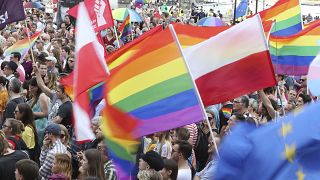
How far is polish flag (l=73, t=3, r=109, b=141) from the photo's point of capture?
5414 mm

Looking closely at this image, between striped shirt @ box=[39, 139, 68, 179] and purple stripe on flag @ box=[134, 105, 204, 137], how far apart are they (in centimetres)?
142

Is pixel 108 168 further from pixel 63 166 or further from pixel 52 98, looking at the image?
pixel 52 98

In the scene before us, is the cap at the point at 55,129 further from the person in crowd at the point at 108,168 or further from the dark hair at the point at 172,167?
the dark hair at the point at 172,167

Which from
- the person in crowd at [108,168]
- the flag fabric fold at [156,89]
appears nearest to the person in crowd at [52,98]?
the person in crowd at [108,168]

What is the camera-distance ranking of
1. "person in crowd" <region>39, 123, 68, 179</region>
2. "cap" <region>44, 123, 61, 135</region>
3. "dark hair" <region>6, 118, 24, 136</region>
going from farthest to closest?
"dark hair" <region>6, 118, 24, 136</region>
"cap" <region>44, 123, 61, 135</region>
"person in crowd" <region>39, 123, 68, 179</region>

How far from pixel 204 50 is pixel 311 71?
5.22 feet

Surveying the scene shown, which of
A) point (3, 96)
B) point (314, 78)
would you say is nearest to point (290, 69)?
point (314, 78)

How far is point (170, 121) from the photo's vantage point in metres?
5.16

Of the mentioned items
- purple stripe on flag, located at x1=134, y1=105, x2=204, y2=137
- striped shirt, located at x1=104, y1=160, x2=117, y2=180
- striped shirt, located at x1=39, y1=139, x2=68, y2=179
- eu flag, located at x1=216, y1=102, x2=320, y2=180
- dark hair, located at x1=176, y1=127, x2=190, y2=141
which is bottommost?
dark hair, located at x1=176, y1=127, x2=190, y2=141

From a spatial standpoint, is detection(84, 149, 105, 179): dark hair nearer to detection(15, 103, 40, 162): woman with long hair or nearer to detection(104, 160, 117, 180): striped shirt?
detection(104, 160, 117, 180): striped shirt

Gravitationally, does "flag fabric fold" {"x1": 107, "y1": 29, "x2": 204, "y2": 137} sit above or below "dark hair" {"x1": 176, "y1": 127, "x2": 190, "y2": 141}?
above

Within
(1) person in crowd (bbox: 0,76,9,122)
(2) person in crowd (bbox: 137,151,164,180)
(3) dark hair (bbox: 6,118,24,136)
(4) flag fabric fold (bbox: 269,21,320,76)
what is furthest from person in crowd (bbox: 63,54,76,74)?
(2) person in crowd (bbox: 137,151,164,180)

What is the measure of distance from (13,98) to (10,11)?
236 centimetres

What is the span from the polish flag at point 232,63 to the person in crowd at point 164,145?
1196mm
